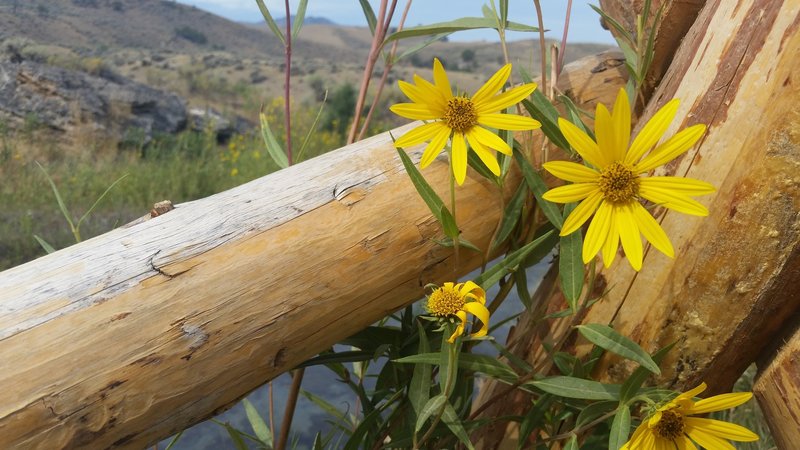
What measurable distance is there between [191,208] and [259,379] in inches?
9.4

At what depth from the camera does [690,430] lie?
0.72m

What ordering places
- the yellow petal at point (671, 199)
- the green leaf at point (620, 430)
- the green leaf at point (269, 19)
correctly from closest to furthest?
the yellow petal at point (671, 199) → the green leaf at point (620, 430) → the green leaf at point (269, 19)

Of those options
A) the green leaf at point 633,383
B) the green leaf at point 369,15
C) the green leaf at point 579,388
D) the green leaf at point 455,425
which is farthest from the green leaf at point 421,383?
the green leaf at point 369,15

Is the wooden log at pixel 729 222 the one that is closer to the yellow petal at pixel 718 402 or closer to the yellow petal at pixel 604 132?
the yellow petal at pixel 718 402

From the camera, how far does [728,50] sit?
2.84 ft

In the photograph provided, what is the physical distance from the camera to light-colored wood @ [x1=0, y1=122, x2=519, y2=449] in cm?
71

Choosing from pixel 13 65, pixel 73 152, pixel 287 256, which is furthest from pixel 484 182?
pixel 13 65

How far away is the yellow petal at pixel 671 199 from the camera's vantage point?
0.62 metres

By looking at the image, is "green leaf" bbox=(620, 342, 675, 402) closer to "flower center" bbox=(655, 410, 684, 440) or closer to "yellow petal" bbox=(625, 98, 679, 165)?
"flower center" bbox=(655, 410, 684, 440)

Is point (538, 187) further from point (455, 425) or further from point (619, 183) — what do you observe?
point (455, 425)

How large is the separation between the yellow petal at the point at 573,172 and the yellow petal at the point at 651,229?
51mm

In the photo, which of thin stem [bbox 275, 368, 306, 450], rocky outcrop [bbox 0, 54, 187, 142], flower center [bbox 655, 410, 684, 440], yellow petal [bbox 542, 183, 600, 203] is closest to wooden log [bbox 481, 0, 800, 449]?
flower center [bbox 655, 410, 684, 440]

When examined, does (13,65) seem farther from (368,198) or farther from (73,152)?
(368,198)

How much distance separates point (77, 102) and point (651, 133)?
6772 mm
